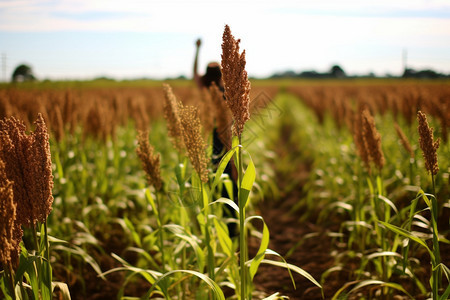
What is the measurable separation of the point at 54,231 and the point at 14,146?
87.8 inches

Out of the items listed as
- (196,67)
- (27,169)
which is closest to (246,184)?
(27,169)

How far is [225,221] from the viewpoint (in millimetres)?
3355

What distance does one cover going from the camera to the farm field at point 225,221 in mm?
2041

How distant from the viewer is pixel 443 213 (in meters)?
4.09

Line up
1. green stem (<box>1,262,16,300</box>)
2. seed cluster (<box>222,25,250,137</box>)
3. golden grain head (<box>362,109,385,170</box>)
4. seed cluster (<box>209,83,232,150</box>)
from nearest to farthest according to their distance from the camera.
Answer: green stem (<box>1,262,16,300</box>), seed cluster (<box>222,25,250,137</box>), golden grain head (<box>362,109,385,170</box>), seed cluster (<box>209,83,232,150</box>)

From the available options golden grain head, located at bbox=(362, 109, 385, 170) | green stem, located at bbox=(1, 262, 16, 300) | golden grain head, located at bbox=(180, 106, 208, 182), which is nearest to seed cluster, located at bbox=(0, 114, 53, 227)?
green stem, located at bbox=(1, 262, 16, 300)

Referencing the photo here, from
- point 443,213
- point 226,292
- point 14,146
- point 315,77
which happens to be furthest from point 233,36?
point 315,77

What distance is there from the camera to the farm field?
204 cm

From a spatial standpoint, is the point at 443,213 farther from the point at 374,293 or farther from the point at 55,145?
the point at 55,145

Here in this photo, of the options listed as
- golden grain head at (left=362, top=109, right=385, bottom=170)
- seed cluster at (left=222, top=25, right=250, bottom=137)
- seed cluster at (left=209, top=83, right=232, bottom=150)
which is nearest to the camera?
seed cluster at (left=222, top=25, right=250, bottom=137)

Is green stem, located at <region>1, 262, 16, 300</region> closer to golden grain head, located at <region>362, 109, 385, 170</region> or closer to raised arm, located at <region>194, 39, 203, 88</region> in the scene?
golden grain head, located at <region>362, 109, 385, 170</region>

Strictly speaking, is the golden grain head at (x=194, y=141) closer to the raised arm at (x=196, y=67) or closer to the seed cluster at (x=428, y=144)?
the seed cluster at (x=428, y=144)

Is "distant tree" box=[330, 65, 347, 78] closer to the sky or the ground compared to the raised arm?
closer to the sky

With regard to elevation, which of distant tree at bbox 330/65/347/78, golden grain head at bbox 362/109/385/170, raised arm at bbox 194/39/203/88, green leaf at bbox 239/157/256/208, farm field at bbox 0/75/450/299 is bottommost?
farm field at bbox 0/75/450/299
